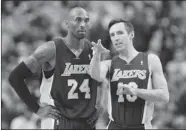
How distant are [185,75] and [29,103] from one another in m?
5.87

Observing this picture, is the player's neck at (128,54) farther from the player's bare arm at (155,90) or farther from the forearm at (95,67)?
the forearm at (95,67)

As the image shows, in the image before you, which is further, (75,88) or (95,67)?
(75,88)

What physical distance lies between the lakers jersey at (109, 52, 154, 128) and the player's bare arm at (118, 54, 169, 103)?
6 centimetres

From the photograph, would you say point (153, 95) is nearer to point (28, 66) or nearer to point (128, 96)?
point (128, 96)

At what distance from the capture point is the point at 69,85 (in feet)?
15.0

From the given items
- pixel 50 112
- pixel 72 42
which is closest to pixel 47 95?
A: pixel 50 112

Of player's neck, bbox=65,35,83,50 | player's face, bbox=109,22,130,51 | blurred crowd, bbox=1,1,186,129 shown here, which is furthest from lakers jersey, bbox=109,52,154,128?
blurred crowd, bbox=1,1,186,129

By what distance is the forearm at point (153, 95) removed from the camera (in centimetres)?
435

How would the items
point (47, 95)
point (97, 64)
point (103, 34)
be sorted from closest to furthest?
point (97, 64), point (47, 95), point (103, 34)

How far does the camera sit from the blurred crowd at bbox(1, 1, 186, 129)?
9000mm

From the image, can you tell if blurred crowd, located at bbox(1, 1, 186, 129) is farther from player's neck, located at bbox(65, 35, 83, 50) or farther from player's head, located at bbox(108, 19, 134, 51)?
player's head, located at bbox(108, 19, 134, 51)

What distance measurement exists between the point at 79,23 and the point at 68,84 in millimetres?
663

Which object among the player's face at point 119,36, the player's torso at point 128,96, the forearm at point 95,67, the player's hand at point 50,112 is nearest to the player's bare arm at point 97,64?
the forearm at point 95,67

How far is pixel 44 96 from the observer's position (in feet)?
15.3
